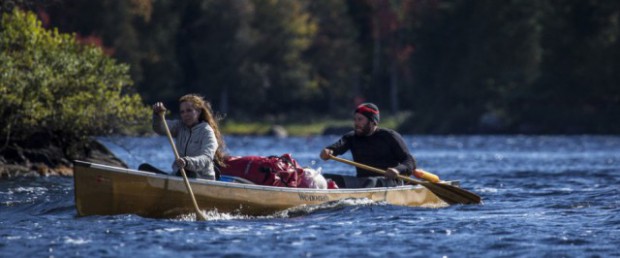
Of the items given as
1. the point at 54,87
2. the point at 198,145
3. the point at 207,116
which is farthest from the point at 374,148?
the point at 54,87

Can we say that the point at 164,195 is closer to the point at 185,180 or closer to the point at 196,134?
the point at 185,180

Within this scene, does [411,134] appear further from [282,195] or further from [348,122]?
[282,195]

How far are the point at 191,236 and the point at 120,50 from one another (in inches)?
2023

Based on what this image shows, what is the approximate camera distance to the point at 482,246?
1359 centimetres

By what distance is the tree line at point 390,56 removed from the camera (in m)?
64.7

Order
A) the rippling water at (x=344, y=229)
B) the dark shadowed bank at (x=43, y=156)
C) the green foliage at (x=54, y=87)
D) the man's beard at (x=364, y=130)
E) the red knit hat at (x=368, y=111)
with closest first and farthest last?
the rippling water at (x=344, y=229), the red knit hat at (x=368, y=111), the man's beard at (x=364, y=130), the green foliage at (x=54, y=87), the dark shadowed bank at (x=43, y=156)

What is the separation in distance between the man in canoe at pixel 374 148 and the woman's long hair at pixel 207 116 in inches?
89.1

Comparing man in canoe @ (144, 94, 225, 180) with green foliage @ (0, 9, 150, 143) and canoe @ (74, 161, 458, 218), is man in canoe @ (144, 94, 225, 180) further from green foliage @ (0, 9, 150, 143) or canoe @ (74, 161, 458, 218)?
green foliage @ (0, 9, 150, 143)

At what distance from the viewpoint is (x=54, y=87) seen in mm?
24859

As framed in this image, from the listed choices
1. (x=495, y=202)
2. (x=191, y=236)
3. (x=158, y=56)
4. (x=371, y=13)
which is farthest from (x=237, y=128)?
(x=191, y=236)

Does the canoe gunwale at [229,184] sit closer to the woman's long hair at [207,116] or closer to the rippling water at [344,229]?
the rippling water at [344,229]

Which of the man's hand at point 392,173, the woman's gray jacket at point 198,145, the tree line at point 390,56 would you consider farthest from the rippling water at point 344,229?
the tree line at point 390,56

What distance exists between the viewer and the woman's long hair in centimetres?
1542

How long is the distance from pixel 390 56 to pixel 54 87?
5539 centimetres
